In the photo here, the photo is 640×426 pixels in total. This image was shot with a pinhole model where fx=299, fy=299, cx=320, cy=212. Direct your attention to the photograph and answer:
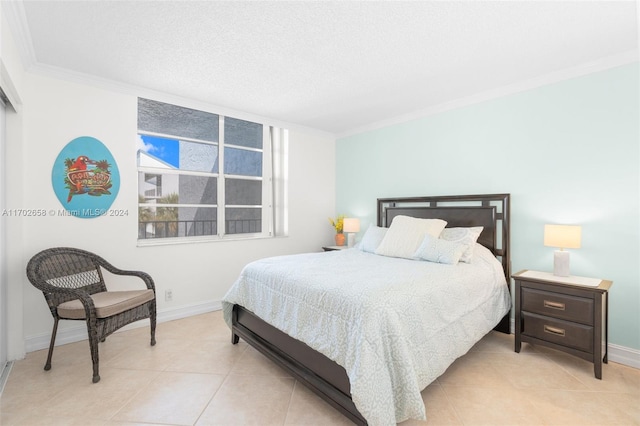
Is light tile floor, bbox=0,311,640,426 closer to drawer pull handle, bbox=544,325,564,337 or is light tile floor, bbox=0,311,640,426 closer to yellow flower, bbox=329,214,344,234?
drawer pull handle, bbox=544,325,564,337

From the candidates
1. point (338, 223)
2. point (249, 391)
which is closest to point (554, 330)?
point (249, 391)

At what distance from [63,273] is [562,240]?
14.3 feet

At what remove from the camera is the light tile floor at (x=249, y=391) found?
1.84 metres

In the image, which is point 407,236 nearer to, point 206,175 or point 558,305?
point 558,305

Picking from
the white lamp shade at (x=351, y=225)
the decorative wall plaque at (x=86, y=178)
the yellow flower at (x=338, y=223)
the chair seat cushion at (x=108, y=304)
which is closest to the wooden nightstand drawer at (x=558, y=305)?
the white lamp shade at (x=351, y=225)

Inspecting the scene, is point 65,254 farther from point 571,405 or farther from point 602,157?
point 602,157

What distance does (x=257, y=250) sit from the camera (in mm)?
4281

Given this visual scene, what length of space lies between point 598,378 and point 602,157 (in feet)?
5.94

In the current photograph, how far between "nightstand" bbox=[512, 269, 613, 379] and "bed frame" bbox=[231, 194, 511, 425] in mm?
497

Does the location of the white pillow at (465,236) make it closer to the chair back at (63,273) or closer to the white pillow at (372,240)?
the white pillow at (372,240)

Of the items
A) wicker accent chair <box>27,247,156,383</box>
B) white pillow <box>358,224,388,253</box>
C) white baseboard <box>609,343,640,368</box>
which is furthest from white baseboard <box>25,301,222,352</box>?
white baseboard <box>609,343,640,368</box>

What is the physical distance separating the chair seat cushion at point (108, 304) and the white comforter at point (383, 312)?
0.77m

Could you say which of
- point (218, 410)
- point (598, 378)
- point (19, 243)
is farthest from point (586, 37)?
point (19, 243)

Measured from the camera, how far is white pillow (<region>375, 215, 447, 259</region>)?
3164 mm
